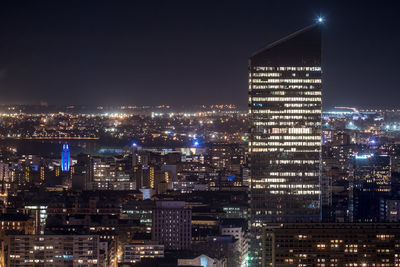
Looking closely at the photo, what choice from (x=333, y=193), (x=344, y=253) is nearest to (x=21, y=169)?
(x=333, y=193)

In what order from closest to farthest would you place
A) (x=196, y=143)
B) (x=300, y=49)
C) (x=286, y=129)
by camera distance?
(x=300, y=49) → (x=286, y=129) → (x=196, y=143)

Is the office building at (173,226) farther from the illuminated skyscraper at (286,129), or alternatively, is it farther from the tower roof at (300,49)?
the tower roof at (300,49)

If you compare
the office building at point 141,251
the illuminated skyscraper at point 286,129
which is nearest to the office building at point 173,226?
the office building at point 141,251

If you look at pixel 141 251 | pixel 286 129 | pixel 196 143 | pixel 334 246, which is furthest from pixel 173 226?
pixel 196 143

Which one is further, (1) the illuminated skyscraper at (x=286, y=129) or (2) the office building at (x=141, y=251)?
(1) the illuminated skyscraper at (x=286, y=129)

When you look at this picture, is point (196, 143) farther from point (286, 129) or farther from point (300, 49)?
point (300, 49)

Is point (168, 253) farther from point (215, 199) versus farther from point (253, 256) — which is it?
point (215, 199)

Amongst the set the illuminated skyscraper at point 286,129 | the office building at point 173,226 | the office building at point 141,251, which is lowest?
the office building at point 141,251

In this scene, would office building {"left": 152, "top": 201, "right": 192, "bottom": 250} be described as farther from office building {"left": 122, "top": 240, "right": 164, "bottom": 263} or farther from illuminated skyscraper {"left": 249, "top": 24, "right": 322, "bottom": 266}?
illuminated skyscraper {"left": 249, "top": 24, "right": 322, "bottom": 266}

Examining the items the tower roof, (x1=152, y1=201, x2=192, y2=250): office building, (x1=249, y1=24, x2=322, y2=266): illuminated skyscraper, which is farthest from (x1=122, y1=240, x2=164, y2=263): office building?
the tower roof
